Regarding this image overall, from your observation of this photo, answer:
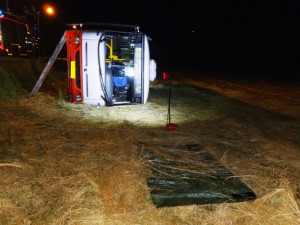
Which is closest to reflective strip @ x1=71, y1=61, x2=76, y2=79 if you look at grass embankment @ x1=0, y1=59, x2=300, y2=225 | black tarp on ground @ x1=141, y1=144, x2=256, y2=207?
grass embankment @ x1=0, y1=59, x2=300, y2=225

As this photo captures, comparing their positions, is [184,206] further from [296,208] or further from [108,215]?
[296,208]

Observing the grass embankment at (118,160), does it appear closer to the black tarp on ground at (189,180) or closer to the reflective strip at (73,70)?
the black tarp on ground at (189,180)

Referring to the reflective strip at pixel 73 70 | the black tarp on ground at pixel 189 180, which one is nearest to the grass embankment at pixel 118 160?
the black tarp on ground at pixel 189 180

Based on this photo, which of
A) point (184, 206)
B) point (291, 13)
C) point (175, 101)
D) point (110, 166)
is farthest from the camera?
point (291, 13)

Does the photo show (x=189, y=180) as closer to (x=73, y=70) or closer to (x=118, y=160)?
(x=118, y=160)

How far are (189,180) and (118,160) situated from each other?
1.22 meters

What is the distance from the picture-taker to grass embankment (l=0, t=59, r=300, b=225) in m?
3.08

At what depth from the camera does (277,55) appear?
34656 millimetres

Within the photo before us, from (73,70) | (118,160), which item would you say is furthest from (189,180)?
(73,70)

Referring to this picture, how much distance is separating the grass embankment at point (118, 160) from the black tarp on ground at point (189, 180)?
0.44 feet

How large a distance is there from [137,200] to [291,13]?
147ft

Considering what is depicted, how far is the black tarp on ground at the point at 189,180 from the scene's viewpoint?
136 inches

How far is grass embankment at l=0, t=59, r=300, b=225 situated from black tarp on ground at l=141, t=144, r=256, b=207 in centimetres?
14

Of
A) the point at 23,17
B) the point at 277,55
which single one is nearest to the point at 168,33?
the point at 277,55
